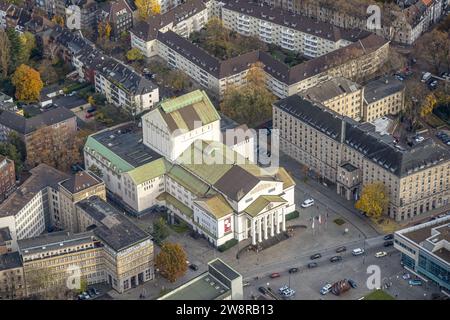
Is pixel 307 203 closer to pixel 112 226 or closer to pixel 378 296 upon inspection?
pixel 378 296

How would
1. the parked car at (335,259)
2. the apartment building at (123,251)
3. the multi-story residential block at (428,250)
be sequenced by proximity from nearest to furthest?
the multi-story residential block at (428,250) < the apartment building at (123,251) < the parked car at (335,259)

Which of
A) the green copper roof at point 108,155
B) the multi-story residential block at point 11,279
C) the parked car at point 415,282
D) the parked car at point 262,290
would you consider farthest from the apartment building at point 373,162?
the multi-story residential block at point 11,279

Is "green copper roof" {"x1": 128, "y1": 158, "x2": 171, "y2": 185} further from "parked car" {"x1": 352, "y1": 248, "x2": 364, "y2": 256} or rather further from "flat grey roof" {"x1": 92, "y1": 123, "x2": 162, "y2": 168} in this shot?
"parked car" {"x1": 352, "y1": 248, "x2": 364, "y2": 256}

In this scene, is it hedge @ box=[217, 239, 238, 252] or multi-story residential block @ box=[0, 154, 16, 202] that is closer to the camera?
hedge @ box=[217, 239, 238, 252]

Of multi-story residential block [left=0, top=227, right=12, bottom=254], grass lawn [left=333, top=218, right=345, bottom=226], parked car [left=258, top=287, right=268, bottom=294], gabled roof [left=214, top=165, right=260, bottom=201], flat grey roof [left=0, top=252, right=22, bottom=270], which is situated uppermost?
gabled roof [left=214, top=165, right=260, bottom=201]

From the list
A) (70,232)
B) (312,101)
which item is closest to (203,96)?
(312,101)

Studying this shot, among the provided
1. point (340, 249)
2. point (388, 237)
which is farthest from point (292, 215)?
point (388, 237)

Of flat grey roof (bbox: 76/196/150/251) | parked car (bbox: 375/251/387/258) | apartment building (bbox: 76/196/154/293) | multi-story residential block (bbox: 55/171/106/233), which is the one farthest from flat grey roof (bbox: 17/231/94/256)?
parked car (bbox: 375/251/387/258)

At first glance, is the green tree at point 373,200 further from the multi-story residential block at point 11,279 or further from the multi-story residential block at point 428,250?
the multi-story residential block at point 11,279
